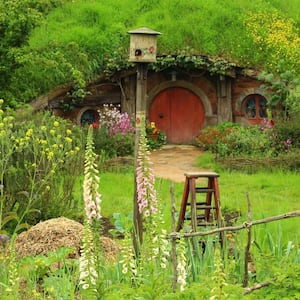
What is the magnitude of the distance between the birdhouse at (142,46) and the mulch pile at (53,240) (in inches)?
68.9

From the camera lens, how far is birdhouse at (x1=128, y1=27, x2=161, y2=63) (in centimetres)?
775

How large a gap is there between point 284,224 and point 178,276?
18.6ft

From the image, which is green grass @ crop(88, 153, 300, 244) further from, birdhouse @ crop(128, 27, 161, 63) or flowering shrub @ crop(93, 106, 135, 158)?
birdhouse @ crop(128, 27, 161, 63)

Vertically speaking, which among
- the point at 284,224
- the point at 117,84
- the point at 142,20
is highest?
the point at 142,20

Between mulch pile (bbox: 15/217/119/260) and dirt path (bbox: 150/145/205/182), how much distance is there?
7015 millimetres

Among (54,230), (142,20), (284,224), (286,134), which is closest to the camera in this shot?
(54,230)

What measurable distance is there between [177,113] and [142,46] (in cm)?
1410

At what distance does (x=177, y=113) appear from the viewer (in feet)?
72.1

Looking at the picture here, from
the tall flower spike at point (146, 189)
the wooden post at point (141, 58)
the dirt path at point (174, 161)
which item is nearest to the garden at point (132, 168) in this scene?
the tall flower spike at point (146, 189)

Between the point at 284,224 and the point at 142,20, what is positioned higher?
the point at 142,20

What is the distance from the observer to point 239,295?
4.01m

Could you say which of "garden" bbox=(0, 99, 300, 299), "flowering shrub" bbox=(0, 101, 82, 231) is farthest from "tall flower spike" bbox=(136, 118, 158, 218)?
"flowering shrub" bbox=(0, 101, 82, 231)

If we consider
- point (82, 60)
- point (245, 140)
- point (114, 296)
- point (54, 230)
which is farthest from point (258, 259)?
point (82, 60)

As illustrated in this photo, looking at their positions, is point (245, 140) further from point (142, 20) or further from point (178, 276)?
point (178, 276)
